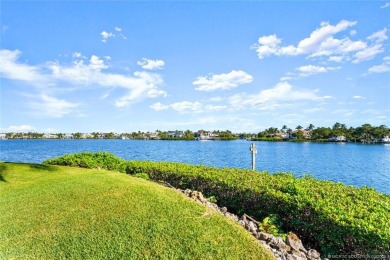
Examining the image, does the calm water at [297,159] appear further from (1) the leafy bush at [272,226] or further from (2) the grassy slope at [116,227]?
(2) the grassy slope at [116,227]

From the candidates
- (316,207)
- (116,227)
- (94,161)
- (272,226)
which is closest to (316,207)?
(316,207)

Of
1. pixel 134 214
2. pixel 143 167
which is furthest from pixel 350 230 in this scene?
pixel 143 167

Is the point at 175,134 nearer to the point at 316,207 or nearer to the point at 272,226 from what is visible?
the point at 272,226

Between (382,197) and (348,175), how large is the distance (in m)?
20.4

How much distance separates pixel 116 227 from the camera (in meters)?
5.14

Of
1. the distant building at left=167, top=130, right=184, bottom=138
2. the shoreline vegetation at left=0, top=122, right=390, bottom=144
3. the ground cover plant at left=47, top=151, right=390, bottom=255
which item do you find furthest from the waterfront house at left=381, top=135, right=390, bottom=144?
the ground cover plant at left=47, top=151, right=390, bottom=255

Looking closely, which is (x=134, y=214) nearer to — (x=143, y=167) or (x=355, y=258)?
(x=355, y=258)

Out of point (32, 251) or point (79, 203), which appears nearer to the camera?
point (32, 251)

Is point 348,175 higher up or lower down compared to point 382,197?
lower down

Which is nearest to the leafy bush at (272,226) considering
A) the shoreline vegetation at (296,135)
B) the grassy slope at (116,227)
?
the grassy slope at (116,227)

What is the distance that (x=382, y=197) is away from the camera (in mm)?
5645

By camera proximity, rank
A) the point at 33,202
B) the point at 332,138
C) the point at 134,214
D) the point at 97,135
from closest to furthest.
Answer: the point at 134,214 → the point at 33,202 → the point at 332,138 → the point at 97,135

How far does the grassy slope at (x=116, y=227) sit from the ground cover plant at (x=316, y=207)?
3.38 ft

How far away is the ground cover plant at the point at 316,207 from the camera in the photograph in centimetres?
413
